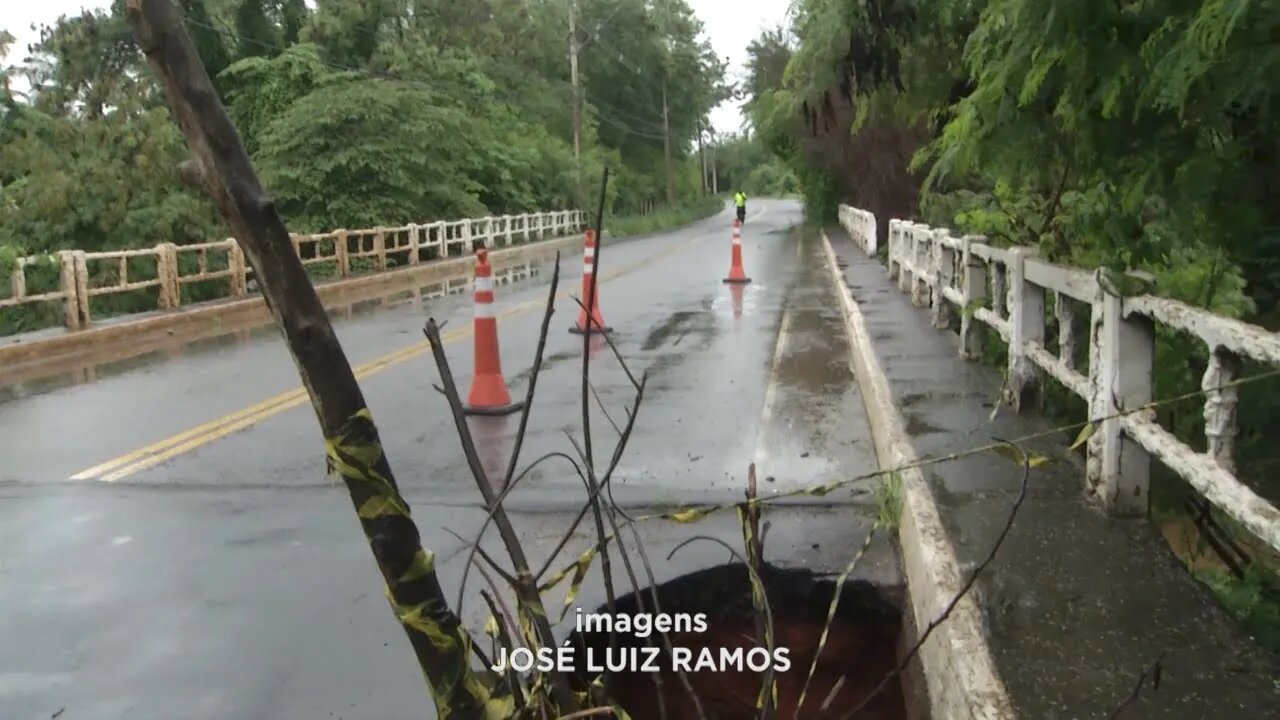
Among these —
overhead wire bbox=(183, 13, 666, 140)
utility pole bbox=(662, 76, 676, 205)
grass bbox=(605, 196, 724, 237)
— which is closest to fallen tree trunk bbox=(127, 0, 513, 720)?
overhead wire bbox=(183, 13, 666, 140)

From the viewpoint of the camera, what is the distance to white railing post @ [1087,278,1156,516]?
470cm

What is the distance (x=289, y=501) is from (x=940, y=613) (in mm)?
3982

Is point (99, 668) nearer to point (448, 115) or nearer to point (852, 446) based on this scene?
point (852, 446)

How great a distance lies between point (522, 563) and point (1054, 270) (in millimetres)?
4234

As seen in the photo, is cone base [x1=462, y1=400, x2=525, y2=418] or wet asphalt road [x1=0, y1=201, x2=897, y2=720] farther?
cone base [x1=462, y1=400, x2=525, y2=418]

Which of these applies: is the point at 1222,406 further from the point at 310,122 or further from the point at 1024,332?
the point at 310,122

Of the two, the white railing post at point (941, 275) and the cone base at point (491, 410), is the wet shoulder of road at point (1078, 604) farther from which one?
the white railing post at point (941, 275)

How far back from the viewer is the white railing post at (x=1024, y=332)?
22.6ft

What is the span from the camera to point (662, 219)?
213 feet

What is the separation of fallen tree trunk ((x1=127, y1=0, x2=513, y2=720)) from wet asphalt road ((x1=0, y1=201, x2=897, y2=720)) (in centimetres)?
58

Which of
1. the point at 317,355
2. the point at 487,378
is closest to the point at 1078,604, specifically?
the point at 317,355

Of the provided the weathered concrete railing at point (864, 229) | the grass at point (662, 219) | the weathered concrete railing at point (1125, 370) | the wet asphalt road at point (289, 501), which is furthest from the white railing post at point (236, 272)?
the grass at point (662, 219)

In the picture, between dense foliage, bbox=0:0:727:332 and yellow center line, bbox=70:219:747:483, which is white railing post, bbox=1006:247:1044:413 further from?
dense foliage, bbox=0:0:727:332

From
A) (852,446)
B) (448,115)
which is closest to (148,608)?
(852,446)
